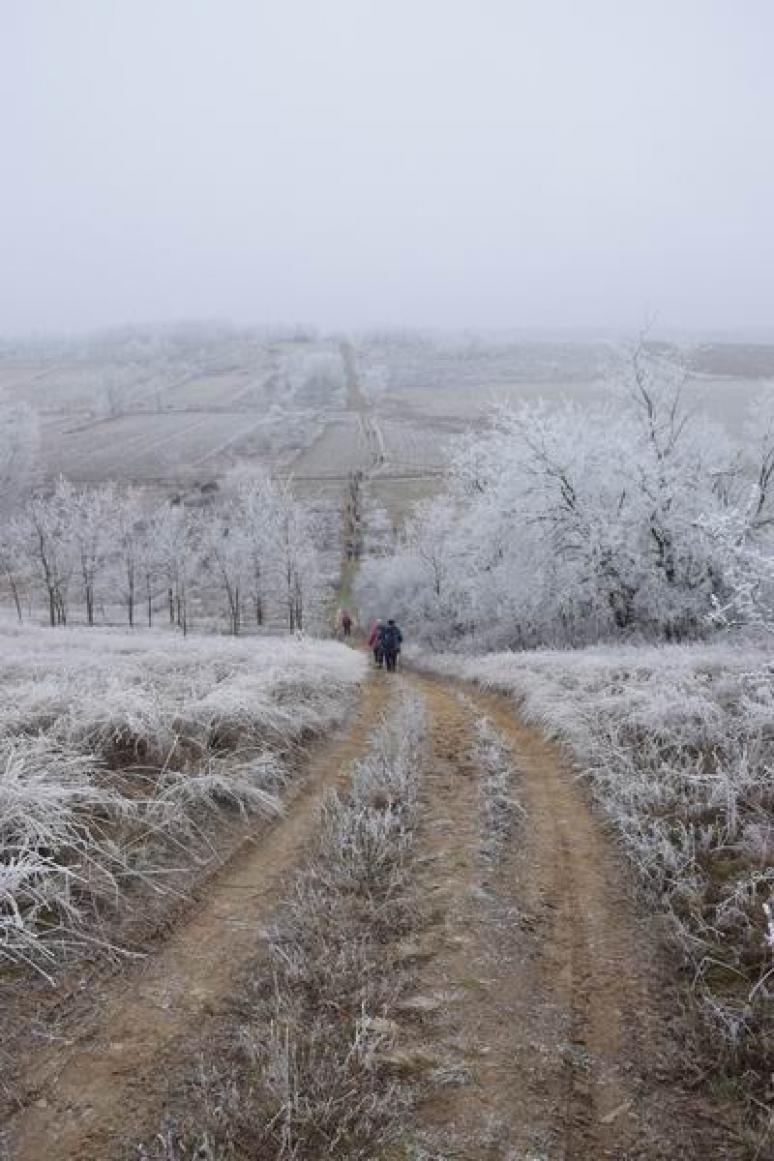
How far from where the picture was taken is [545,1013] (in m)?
4.70

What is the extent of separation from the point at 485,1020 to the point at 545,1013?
0.39 metres

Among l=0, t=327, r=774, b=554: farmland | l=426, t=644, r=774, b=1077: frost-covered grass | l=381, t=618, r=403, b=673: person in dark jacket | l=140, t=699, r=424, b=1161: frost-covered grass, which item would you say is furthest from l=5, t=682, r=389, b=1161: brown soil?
l=0, t=327, r=774, b=554: farmland

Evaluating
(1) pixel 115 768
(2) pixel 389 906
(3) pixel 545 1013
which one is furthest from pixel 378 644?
(3) pixel 545 1013

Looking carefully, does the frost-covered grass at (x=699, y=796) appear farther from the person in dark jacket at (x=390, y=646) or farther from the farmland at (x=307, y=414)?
the farmland at (x=307, y=414)

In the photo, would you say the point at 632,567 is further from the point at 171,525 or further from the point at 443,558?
the point at 171,525

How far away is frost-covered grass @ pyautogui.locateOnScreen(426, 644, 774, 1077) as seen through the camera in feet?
16.3

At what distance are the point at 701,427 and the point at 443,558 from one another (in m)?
18.0

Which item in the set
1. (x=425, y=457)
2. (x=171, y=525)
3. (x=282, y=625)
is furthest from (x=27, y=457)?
(x=425, y=457)

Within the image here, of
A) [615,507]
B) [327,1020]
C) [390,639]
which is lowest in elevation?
[390,639]

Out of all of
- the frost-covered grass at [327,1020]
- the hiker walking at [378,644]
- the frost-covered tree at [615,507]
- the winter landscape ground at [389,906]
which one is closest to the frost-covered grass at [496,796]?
the winter landscape ground at [389,906]

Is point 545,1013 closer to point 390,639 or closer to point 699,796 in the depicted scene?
point 699,796

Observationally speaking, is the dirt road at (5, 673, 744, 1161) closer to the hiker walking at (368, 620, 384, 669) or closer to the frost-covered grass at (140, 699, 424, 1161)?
the frost-covered grass at (140, 699, 424, 1161)

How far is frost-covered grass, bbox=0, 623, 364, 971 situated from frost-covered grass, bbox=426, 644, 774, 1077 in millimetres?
3395

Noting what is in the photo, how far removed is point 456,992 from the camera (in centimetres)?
486
